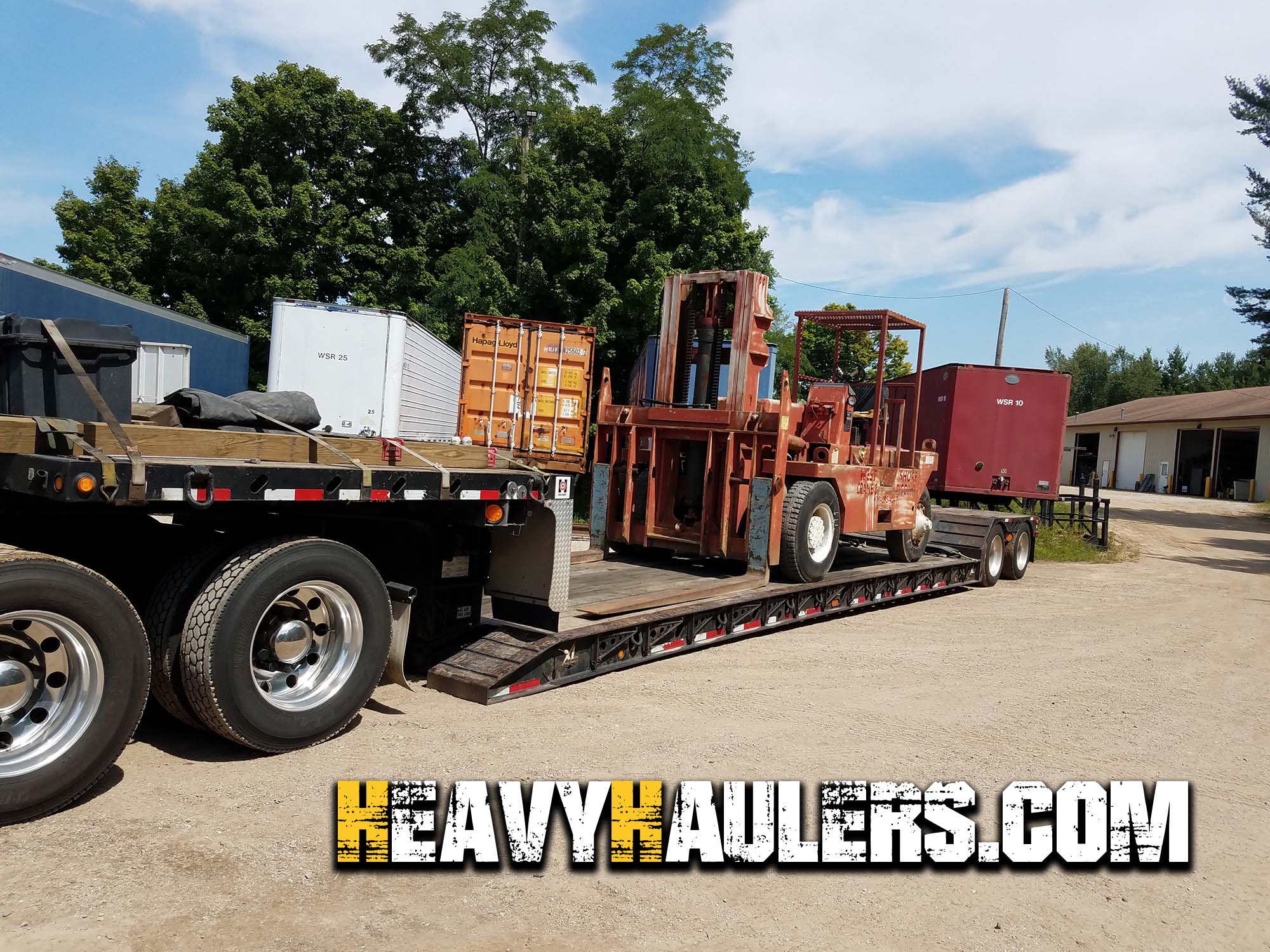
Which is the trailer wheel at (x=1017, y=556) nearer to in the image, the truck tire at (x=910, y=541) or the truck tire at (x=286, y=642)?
the truck tire at (x=910, y=541)

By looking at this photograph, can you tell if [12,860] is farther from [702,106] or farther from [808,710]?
[702,106]

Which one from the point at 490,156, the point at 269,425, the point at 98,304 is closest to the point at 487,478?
the point at 269,425

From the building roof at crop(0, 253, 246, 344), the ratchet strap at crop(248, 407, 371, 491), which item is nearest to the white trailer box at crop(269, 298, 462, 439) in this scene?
the building roof at crop(0, 253, 246, 344)

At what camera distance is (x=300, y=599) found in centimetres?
469

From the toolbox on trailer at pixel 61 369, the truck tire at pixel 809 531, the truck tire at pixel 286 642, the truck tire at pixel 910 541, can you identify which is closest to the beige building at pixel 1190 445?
the truck tire at pixel 910 541

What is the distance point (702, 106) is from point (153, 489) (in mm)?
20408

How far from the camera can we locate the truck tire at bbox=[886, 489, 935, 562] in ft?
37.7

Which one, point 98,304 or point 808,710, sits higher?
point 98,304

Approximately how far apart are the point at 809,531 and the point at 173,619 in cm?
600

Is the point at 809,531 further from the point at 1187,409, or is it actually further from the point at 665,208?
the point at 1187,409

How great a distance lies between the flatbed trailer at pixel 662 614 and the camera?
564cm

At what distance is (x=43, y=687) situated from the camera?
3.76 meters

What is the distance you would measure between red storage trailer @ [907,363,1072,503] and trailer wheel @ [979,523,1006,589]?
2957 mm

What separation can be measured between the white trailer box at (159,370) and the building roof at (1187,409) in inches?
1475
